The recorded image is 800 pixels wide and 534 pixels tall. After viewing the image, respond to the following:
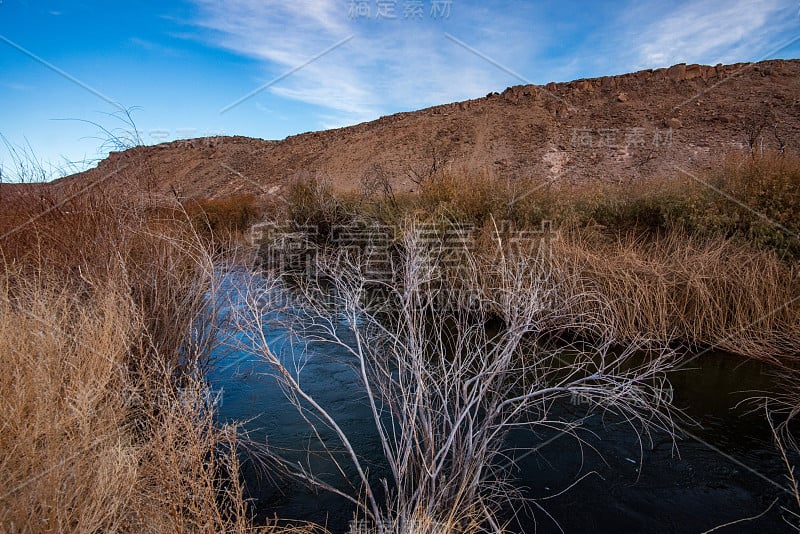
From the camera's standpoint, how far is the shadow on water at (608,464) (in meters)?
3.18

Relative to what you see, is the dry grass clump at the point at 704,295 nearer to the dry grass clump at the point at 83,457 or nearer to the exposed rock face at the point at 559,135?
the dry grass clump at the point at 83,457

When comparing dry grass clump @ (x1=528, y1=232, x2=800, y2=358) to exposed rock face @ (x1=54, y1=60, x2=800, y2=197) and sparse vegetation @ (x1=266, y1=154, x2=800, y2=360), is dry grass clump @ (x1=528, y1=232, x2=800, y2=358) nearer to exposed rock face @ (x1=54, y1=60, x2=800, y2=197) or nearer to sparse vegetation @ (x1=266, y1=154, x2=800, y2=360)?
sparse vegetation @ (x1=266, y1=154, x2=800, y2=360)

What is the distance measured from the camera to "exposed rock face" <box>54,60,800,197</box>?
1039 inches

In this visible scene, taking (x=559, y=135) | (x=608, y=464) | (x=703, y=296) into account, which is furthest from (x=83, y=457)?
(x=559, y=135)

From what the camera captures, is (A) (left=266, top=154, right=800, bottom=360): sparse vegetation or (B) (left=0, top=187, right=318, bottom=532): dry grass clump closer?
(B) (left=0, top=187, right=318, bottom=532): dry grass clump

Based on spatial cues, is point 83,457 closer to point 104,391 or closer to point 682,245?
point 104,391

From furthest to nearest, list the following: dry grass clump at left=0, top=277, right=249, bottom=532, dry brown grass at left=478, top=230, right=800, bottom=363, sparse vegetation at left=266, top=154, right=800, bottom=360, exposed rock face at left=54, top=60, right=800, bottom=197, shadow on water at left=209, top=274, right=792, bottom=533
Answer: exposed rock face at left=54, top=60, right=800, bottom=197 → sparse vegetation at left=266, top=154, right=800, bottom=360 → dry brown grass at left=478, top=230, right=800, bottom=363 → shadow on water at left=209, top=274, right=792, bottom=533 → dry grass clump at left=0, top=277, right=249, bottom=532

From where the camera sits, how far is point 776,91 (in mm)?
28375

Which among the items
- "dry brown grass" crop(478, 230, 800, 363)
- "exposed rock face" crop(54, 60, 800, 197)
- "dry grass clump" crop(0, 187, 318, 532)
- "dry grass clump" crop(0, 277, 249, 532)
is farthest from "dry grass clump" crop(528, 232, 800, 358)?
"exposed rock face" crop(54, 60, 800, 197)

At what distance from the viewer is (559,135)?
102 ft

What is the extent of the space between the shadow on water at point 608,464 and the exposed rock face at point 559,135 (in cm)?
1837

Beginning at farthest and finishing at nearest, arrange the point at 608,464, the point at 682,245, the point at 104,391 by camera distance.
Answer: the point at 682,245 → the point at 608,464 → the point at 104,391

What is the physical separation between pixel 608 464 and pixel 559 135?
101 ft

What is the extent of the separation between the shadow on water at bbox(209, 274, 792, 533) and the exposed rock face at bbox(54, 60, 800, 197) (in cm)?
1837
